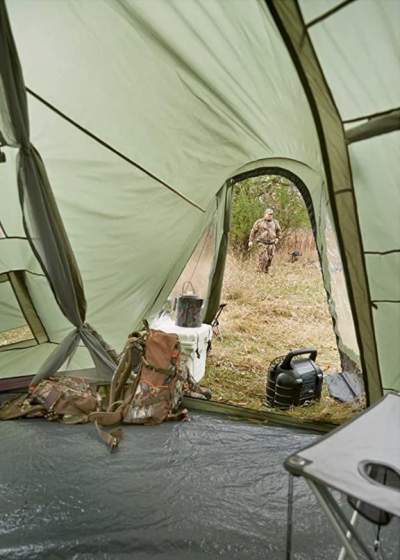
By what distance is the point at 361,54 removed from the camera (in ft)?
4.23

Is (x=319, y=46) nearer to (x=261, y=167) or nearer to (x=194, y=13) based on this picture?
(x=194, y=13)

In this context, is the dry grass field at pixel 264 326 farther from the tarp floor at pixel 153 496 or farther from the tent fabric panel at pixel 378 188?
the tent fabric panel at pixel 378 188

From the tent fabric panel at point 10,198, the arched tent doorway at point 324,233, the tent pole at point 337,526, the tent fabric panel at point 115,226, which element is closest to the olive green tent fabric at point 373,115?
the tent pole at point 337,526

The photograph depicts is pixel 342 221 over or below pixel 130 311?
over

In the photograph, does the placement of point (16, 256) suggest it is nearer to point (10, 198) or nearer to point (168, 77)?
point (10, 198)

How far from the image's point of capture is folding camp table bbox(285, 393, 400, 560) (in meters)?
0.91

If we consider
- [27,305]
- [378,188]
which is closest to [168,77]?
[378,188]

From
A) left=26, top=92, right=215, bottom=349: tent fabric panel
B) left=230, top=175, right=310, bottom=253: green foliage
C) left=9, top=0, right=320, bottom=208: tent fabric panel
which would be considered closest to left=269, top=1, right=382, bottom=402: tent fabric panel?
left=9, top=0, right=320, bottom=208: tent fabric panel

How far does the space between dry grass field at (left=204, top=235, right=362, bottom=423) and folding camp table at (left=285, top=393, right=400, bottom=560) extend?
1492mm

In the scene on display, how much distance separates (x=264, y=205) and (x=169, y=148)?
11.0 ft

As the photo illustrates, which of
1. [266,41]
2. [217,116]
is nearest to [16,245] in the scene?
[217,116]

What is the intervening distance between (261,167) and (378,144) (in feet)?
5.14

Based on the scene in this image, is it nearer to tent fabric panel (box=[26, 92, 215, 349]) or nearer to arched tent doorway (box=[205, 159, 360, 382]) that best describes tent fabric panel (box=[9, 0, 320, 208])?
tent fabric panel (box=[26, 92, 215, 349])

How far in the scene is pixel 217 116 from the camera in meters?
2.23
